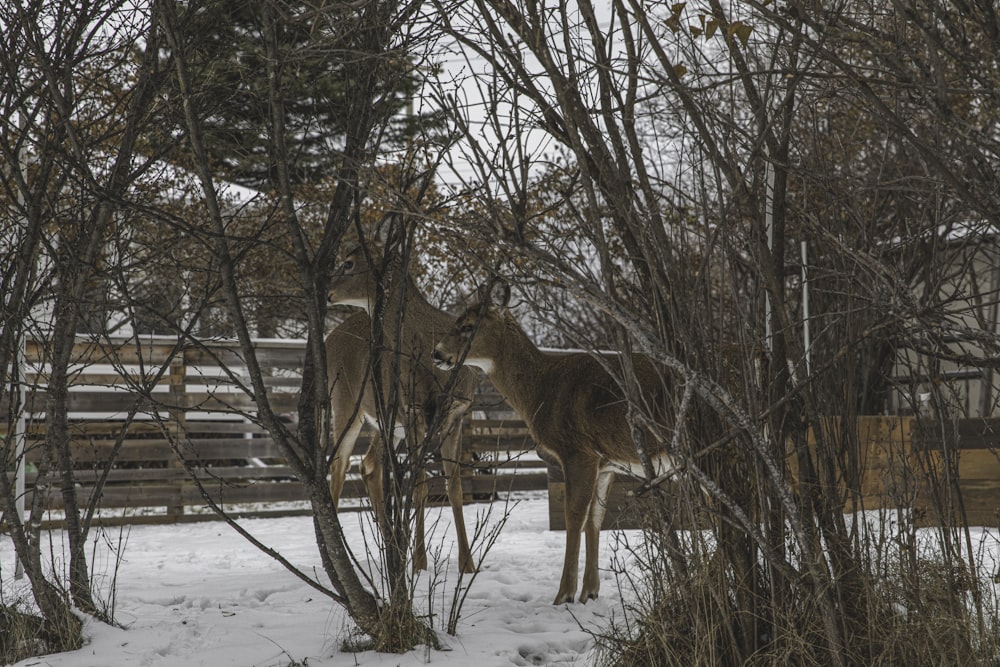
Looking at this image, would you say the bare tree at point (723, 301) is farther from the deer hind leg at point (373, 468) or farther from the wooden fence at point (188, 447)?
the wooden fence at point (188, 447)

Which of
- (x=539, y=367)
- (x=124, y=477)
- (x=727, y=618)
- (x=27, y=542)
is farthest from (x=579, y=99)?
(x=124, y=477)

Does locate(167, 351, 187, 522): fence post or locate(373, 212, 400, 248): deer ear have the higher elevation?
locate(373, 212, 400, 248): deer ear

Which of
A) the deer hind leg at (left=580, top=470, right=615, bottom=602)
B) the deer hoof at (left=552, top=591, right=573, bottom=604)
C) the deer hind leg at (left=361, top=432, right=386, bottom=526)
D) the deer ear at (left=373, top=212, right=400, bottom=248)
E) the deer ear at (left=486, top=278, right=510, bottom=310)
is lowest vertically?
the deer hoof at (left=552, top=591, right=573, bottom=604)

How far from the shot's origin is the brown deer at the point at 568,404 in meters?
4.93

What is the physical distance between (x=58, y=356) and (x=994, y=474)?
5.95m

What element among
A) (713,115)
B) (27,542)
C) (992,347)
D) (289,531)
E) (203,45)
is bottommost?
(289,531)

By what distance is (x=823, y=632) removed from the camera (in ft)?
10.1

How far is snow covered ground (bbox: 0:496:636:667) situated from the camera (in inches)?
155

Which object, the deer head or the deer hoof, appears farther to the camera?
the deer head

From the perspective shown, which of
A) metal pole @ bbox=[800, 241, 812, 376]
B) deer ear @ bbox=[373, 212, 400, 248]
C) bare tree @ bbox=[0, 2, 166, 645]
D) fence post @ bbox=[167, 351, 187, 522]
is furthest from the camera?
fence post @ bbox=[167, 351, 187, 522]

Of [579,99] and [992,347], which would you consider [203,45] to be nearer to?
[579,99]

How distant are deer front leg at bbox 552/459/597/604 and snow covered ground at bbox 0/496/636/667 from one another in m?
0.10

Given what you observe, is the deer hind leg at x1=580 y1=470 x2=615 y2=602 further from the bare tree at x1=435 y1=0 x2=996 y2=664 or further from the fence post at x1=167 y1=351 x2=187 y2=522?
the fence post at x1=167 y1=351 x2=187 y2=522

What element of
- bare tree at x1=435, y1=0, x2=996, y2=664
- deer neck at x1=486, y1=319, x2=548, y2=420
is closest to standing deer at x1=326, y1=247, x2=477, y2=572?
deer neck at x1=486, y1=319, x2=548, y2=420
